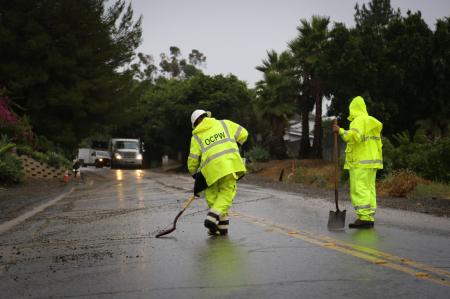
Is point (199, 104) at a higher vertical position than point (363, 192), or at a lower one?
higher

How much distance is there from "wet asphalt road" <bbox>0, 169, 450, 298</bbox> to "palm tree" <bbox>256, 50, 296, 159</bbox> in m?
32.2

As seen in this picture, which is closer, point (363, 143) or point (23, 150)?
point (363, 143)

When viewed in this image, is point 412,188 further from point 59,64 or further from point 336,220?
point 59,64

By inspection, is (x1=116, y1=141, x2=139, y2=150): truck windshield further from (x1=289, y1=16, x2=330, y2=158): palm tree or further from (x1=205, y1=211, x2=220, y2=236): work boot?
(x1=205, y1=211, x2=220, y2=236): work boot

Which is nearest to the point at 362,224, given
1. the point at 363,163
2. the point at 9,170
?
the point at 363,163

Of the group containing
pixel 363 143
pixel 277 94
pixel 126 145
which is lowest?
pixel 363 143

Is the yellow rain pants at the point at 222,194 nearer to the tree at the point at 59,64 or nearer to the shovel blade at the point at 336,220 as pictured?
the shovel blade at the point at 336,220

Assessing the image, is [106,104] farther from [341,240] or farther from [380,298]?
[380,298]

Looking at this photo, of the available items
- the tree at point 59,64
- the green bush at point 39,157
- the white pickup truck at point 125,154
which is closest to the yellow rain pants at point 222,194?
the green bush at point 39,157

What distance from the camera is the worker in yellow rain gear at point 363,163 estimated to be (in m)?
9.41

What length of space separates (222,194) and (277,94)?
35175 mm

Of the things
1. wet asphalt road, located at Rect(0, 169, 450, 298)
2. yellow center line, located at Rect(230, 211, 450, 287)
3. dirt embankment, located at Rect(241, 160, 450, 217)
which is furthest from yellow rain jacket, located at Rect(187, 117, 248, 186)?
dirt embankment, located at Rect(241, 160, 450, 217)

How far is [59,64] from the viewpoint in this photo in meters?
32.4

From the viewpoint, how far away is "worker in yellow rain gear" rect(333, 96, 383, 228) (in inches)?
371
